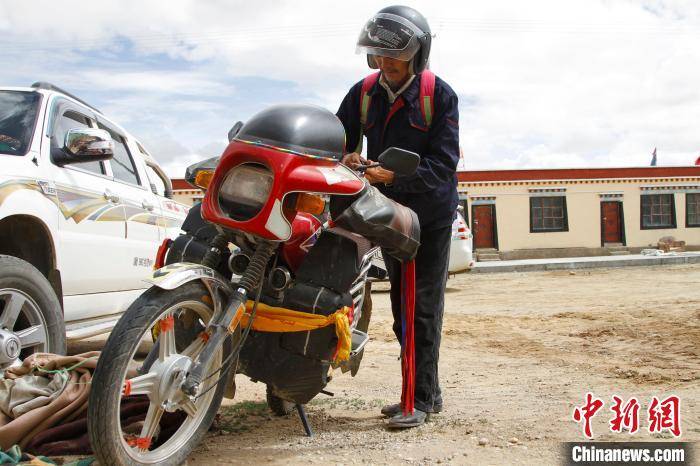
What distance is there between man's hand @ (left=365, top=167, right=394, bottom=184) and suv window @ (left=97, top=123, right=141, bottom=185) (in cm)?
282

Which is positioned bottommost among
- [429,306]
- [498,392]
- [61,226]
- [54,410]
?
[498,392]

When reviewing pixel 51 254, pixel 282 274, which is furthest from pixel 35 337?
pixel 282 274

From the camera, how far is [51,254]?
4.66m

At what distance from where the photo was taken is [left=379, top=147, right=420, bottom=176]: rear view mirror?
344 cm

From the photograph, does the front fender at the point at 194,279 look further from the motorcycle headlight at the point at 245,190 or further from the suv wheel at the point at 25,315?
the suv wheel at the point at 25,315

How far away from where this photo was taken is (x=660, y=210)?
3209 cm

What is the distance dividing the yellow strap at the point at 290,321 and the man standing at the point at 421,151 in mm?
891

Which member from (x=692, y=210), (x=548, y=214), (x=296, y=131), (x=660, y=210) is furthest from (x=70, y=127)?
(x=692, y=210)

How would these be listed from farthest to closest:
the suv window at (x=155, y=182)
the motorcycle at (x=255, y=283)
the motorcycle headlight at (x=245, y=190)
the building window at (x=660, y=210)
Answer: the building window at (x=660, y=210)
the suv window at (x=155, y=182)
the motorcycle headlight at (x=245, y=190)
the motorcycle at (x=255, y=283)

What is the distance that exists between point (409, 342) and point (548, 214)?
27749 mm

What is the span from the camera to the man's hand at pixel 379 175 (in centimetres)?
380

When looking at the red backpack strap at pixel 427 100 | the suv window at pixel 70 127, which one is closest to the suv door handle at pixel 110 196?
the suv window at pixel 70 127

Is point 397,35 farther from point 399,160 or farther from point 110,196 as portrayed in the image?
point 110,196

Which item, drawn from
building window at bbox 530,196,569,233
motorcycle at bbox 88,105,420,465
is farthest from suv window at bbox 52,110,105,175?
building window at bbox 530,196,569,233
